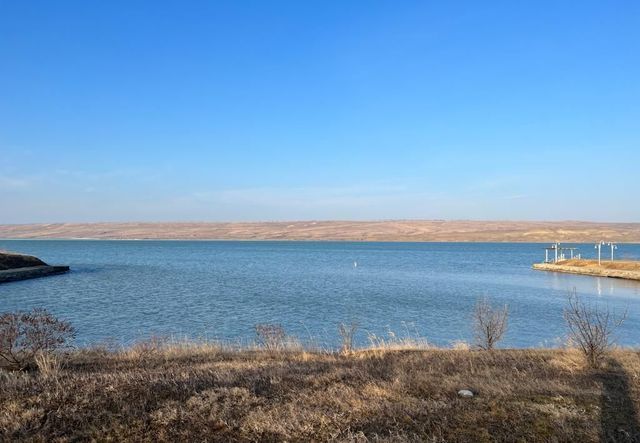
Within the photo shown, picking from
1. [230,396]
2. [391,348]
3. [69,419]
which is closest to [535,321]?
[391,348]

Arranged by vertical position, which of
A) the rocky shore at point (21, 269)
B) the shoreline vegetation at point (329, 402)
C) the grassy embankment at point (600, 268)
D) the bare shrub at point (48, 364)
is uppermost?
the shoreline vegetation at point (329, 402)

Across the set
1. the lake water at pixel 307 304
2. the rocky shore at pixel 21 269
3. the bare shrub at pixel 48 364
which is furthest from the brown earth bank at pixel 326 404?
the rocky shore at pixel 21 269

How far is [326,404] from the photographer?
742 centimetres

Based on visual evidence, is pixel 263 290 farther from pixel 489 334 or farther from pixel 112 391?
pixel 112 391

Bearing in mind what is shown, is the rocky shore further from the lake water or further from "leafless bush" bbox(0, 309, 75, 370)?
"leafless bush" bbox(0, 309, 75, 370)

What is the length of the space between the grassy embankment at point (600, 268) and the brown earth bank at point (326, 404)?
59.6 metres

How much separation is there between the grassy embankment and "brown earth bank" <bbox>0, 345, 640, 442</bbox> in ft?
196

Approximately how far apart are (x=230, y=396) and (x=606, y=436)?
5.01m

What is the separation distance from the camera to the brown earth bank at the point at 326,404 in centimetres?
635

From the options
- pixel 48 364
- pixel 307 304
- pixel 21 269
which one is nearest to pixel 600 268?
pixel 307 304

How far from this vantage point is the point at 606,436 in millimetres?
6281

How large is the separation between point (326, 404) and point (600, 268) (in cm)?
7132

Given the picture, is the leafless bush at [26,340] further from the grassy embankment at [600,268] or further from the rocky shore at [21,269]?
the grassy embankment at [600,268]

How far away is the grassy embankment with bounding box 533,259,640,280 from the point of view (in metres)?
62.0
